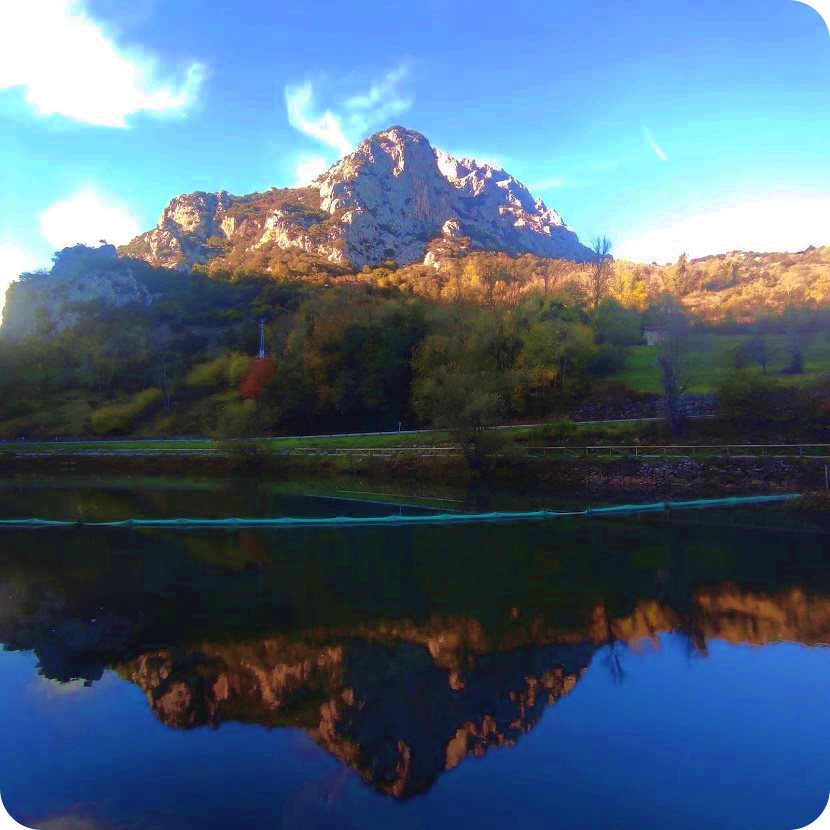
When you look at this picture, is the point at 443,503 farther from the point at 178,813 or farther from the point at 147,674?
the point at 178,813

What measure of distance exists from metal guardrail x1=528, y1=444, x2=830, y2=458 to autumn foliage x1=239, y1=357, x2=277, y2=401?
83.9 ft

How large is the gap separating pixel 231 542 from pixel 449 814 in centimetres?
1350

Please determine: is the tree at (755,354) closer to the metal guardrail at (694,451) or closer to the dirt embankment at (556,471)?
the metal guardrail at (694,451)

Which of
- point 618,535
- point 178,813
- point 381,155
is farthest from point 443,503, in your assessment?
point 381,155

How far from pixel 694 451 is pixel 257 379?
35098 millimetres

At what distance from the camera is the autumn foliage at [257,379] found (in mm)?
49531

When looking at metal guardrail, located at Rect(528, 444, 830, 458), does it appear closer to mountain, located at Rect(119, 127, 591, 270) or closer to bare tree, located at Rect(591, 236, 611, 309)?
bare tree, located at Rect(591, 236, 611, 309)

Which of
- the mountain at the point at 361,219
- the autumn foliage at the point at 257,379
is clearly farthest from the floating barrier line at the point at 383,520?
the mountain at the point at 361,219

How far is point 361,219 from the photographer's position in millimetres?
122625

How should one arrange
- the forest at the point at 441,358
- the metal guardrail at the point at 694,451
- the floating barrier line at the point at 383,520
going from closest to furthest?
1. the floating barrier line at the point at 383,520
2. the metal guardrail at the point at 694,451
3. the forest at the point at 441,358

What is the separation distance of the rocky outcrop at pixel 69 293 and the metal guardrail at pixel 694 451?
76883 mm

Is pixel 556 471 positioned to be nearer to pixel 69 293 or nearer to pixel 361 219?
pixel 69 293

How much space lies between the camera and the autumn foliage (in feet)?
163

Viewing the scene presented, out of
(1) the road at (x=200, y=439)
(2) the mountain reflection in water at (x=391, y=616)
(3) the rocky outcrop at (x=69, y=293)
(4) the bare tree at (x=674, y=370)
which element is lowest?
(2) the mountain reflection in water at (x=391, y=616)
